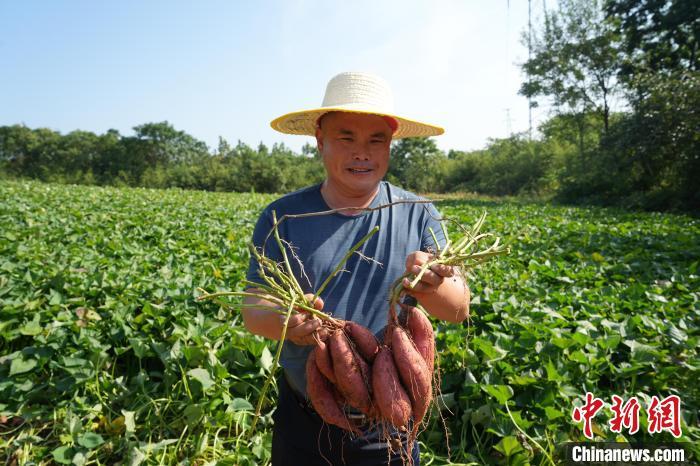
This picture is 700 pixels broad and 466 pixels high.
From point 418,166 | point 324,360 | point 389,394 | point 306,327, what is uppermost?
point 418,166

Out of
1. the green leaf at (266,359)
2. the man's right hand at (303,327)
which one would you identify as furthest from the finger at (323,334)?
the green leaf at (266,359)

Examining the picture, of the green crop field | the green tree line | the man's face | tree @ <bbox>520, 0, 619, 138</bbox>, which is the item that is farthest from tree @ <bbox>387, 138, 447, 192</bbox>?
the man's face

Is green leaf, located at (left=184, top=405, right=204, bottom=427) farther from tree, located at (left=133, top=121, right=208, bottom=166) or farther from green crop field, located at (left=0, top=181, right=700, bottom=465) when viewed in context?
tree, located at (left=133, top=121, right=208, bottom=166)

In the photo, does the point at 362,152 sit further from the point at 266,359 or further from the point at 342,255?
the point at 266,359

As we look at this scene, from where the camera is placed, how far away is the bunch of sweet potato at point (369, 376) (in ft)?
4.44

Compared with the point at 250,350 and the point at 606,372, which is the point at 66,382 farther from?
the point at 606,372

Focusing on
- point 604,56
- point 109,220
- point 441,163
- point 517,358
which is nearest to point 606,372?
point 517,358

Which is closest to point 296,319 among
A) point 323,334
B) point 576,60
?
point 323,334

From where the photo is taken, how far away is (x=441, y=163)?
43.9 meters

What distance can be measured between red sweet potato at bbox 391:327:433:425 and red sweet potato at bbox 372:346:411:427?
0.02 metres

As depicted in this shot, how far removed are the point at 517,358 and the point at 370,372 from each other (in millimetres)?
1562

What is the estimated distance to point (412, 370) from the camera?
1.37m

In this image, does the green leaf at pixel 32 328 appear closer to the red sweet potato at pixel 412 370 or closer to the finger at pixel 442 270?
the red sweet potato at pixel 412 370

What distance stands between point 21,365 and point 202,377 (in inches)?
45.7
